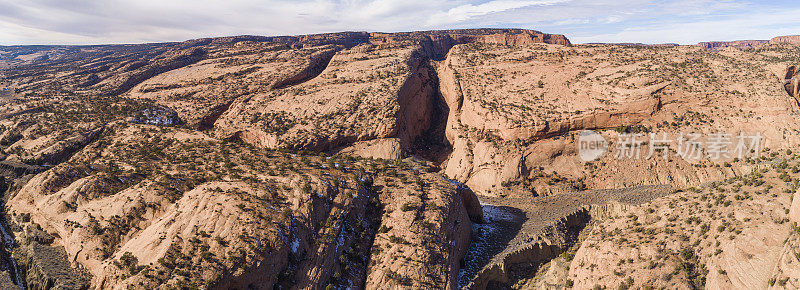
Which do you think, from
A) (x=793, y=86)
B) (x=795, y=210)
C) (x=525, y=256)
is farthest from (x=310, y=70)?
(x=793, y=86)

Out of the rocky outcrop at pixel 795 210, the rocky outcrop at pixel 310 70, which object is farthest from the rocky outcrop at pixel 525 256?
the rocky outcrop at pixel 310 70

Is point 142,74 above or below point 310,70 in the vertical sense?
above

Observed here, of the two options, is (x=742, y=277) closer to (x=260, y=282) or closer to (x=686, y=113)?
(x=260, y=282)

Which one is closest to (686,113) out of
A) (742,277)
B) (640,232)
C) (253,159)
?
(640,232)

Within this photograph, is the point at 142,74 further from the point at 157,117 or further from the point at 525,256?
the point at 525,256

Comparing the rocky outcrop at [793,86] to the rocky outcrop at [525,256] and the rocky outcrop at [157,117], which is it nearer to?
the rocky outcrop at [525,256]

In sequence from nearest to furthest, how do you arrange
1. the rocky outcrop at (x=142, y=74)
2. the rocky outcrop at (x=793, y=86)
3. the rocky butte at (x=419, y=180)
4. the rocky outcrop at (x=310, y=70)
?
the rocky butte at (x=419, y=180)
the rocky outcrop at (x=793, y=86)
the rocky outcrop at (x=310, y=70)
the rocky outcrop at (x=142, y=74)

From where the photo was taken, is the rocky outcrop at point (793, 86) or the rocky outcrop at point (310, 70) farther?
the rocky outcrop at point (310, 70)

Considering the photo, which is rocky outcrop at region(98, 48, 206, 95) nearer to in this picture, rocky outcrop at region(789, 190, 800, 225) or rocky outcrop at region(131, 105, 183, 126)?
rocky outcrop at region(131, 105, 183, 126)
